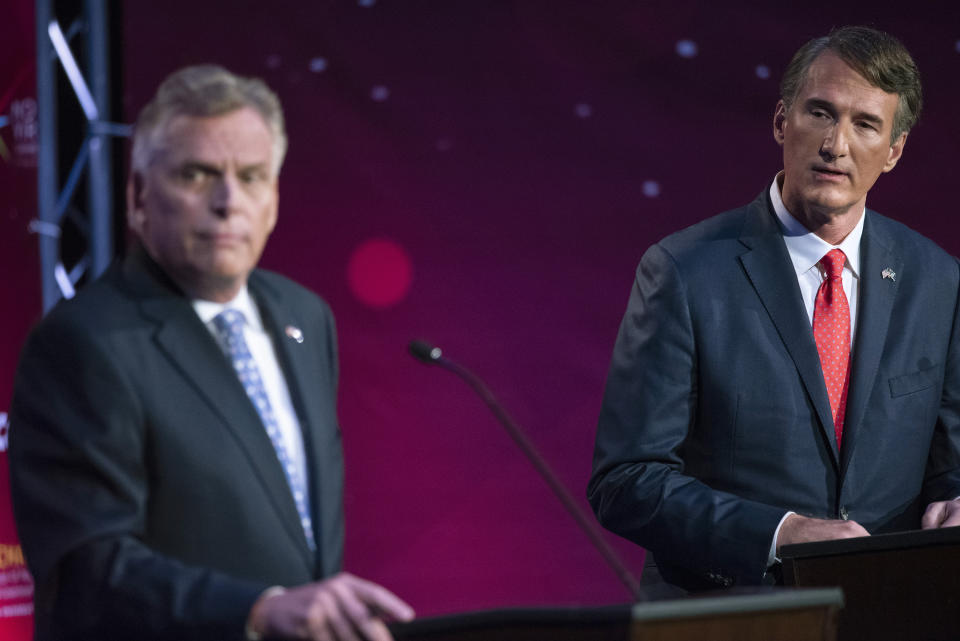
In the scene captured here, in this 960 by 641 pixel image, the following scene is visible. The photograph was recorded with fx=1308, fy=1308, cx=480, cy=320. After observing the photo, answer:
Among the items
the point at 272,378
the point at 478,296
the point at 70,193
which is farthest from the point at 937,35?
the point at 272,378

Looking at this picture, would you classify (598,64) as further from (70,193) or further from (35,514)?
A: (35,514)

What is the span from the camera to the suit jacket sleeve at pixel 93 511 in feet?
4.89

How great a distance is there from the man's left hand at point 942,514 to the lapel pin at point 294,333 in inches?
51.7

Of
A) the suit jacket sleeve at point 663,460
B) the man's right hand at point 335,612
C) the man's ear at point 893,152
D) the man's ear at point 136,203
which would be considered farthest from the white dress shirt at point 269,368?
the man's ear at point 893,152

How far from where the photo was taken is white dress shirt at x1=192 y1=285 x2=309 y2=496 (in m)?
1.66

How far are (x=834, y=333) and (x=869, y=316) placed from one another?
0.08 meters

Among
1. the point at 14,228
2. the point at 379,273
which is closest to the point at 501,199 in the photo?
the point at 379,273

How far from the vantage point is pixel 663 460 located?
95.9 inches

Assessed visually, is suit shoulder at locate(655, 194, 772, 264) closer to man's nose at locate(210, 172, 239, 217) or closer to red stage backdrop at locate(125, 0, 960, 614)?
man's nose at locate(210, 172, 239, 217)

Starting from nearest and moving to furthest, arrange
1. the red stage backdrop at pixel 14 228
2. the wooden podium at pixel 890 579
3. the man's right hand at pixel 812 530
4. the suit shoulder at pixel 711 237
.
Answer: the wooden podium at pixel 890 579, the man's right hand at pixel 812 530, the suit shoulder at pixel 711 237, the red stage backdrop at pixel 14 228

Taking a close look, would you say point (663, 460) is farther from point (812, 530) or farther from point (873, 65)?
point (873, 65)

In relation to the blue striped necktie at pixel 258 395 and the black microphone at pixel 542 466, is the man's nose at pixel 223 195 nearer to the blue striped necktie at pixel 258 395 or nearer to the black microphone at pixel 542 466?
the blue striped necktie at pixel 258 395

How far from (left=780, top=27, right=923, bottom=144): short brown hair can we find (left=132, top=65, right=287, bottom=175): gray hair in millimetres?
1324

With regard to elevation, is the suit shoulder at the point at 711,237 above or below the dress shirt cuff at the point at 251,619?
above
